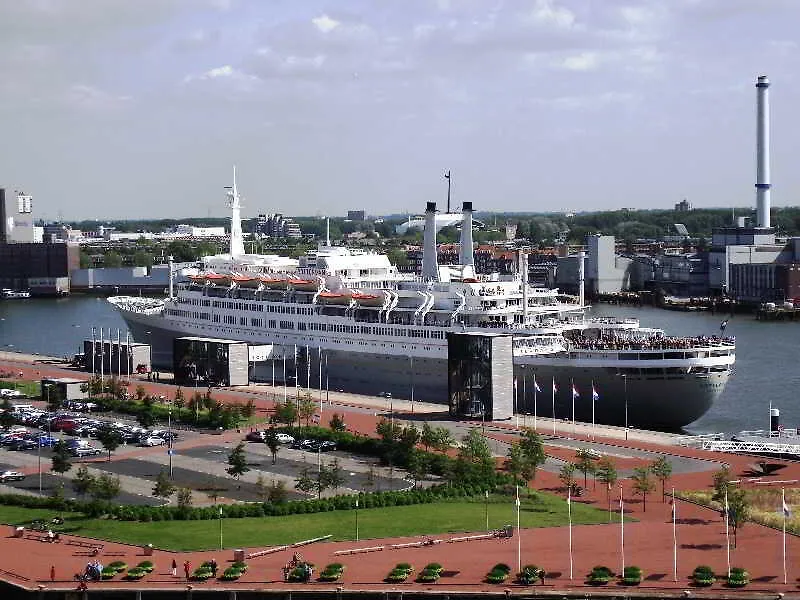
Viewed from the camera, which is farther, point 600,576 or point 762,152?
point 762,152

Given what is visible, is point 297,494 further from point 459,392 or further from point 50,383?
point 50,383

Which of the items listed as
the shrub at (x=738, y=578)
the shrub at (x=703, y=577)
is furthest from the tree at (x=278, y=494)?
the shrub at (x=738, y=578)

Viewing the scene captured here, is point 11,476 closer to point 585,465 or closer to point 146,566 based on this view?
point 146,566

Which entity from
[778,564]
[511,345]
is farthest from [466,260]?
[778,564]

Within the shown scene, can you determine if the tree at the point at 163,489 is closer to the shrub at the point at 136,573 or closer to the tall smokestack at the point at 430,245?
the shrub at the point at 136,573

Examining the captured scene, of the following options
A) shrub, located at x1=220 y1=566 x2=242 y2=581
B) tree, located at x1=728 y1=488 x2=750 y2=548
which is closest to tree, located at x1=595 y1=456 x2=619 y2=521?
tree, located at x1=728 y1=488 x2=750 y2=548

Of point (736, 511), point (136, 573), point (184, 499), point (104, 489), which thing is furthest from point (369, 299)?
point (136, 573)
